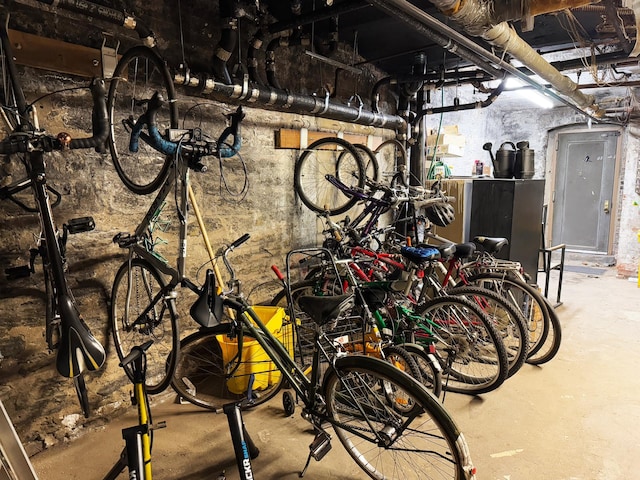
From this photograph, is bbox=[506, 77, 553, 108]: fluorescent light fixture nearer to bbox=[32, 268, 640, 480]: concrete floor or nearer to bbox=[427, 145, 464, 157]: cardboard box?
bbox=[427, 145, 464, 157]: cardboard box

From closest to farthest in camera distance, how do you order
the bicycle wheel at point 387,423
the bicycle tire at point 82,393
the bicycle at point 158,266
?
1. the bicycle wheel at point 387,423
2. the bicycle at point 158,266
3. the bicycle tire at point 82,393

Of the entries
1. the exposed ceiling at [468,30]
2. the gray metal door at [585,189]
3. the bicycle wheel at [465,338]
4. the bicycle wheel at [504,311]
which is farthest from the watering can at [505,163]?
the gray metal door at [585,189]

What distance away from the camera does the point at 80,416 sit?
7.77 ft

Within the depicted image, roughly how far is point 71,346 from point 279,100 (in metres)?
2.18

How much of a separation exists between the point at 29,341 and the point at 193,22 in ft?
7.13

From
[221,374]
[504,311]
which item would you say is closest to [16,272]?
[221,374]

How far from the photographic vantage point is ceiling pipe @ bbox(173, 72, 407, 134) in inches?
104

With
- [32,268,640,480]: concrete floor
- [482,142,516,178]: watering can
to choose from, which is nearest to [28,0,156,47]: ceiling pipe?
[32,268,640,480]: concrete floor

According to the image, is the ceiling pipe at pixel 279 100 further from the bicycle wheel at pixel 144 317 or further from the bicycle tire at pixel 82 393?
the bicycle tire at pixel 82 393

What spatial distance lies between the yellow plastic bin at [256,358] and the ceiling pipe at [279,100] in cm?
157

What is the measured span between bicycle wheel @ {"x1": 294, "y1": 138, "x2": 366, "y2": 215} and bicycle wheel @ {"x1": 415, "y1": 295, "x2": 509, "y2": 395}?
122cm

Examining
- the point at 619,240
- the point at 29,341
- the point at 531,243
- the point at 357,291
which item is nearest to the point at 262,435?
the point at 357,291

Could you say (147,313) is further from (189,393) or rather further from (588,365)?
(588,365)

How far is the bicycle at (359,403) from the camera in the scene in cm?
166
